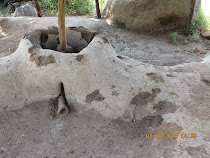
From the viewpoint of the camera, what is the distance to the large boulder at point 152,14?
221 inches

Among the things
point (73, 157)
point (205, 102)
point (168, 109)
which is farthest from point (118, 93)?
point (205, 102)

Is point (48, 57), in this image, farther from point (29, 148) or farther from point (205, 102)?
point (205, 102)

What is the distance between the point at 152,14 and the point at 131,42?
3.60 feet

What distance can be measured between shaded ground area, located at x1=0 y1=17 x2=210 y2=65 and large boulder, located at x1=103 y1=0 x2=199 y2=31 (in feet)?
0.88

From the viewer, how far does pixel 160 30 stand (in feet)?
19.5

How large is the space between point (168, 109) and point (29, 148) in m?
1.85

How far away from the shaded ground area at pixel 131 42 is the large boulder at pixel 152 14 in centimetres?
27

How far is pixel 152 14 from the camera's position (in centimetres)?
570

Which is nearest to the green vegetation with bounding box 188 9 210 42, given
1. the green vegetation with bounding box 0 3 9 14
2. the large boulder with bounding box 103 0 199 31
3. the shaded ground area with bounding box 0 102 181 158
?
Result: the large boulder with bounding box 103 0 199 31

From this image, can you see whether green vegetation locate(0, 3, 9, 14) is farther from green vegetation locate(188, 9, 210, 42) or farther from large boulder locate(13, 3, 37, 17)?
green vegetation locate(188, 9, 210, 42)

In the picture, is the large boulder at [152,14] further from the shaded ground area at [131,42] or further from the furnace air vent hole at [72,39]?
the furnace air vent hole at [72,39]

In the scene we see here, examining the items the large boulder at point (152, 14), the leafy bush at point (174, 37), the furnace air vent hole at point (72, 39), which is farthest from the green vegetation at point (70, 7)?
the furnace air vent hole at point (72, 39)

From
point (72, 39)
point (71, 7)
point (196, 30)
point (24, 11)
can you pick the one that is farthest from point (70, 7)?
point (72, 39)

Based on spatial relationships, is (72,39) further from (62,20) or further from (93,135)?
(93,135)
